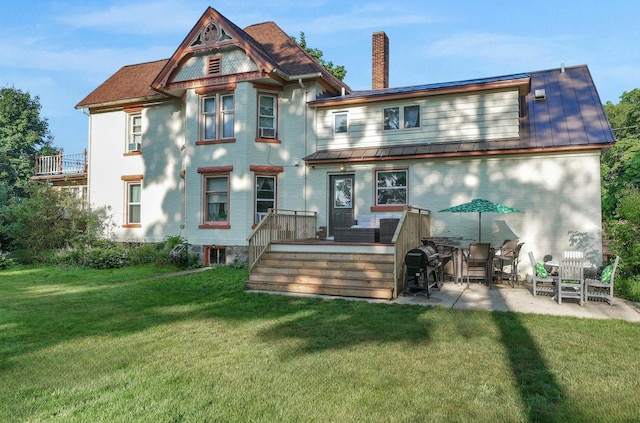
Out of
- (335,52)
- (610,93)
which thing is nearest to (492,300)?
(335,52)

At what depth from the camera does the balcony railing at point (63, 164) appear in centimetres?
2050

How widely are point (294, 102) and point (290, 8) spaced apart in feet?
14.1

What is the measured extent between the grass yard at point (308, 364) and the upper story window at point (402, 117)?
25.3 feet

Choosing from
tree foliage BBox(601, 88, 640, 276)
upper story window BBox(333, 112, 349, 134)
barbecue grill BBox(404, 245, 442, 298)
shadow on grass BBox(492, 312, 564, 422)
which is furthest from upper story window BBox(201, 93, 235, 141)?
tree foliage BBox(601, 88, 640, 276)

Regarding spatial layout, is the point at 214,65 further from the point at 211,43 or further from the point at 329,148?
the point at 329,148

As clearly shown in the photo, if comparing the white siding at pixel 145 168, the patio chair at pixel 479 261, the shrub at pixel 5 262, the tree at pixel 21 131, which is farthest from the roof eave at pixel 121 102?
the tree at pixel 21 131

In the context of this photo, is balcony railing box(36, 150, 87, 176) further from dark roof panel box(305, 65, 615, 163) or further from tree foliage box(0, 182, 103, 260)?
dark roof panel box(305, 65, 615, 163)

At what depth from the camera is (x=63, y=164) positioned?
69.3 feet

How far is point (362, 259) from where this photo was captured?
10023mm

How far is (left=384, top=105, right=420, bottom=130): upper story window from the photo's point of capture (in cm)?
1395

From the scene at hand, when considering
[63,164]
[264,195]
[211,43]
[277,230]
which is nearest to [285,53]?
[211,43]

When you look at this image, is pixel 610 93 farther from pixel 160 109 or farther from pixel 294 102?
pixel 160 109

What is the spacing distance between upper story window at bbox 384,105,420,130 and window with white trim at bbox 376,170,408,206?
1.66 m

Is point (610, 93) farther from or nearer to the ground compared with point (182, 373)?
farther from the ground
